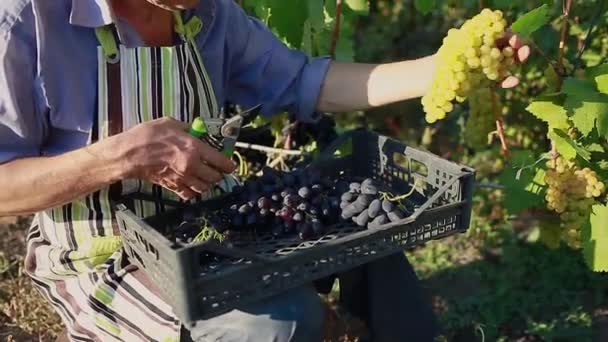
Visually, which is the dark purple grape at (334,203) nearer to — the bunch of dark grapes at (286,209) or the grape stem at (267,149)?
the bunch of dark grapes at (286,209)

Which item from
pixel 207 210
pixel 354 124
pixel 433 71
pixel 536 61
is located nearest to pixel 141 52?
pixel 207 210

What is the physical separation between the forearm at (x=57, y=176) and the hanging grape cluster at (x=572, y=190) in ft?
4.12

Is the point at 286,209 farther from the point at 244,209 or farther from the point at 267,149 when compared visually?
the point at 267,149

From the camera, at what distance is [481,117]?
2859mm

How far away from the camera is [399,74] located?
2109 millimetres

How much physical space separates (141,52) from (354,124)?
2466mm

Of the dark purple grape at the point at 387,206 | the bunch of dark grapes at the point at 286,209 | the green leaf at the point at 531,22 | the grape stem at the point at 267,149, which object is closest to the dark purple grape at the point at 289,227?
the bunch of dark grapes at the point at 286,209

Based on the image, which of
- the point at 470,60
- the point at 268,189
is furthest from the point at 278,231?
the point at 470,60

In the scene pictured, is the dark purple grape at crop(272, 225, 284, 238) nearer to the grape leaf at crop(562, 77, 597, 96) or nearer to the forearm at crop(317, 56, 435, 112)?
the forearm at crop(317, 56, 435, 112)

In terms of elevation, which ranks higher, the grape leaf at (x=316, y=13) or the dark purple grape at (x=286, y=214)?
the grape leaf at (x=316, y=13)

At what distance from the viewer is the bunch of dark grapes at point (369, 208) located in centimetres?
183

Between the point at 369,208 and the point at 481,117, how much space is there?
115cm

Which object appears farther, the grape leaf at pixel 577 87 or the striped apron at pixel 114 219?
the grape leaf at pixel 577 87

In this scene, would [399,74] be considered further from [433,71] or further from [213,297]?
[213,297]
